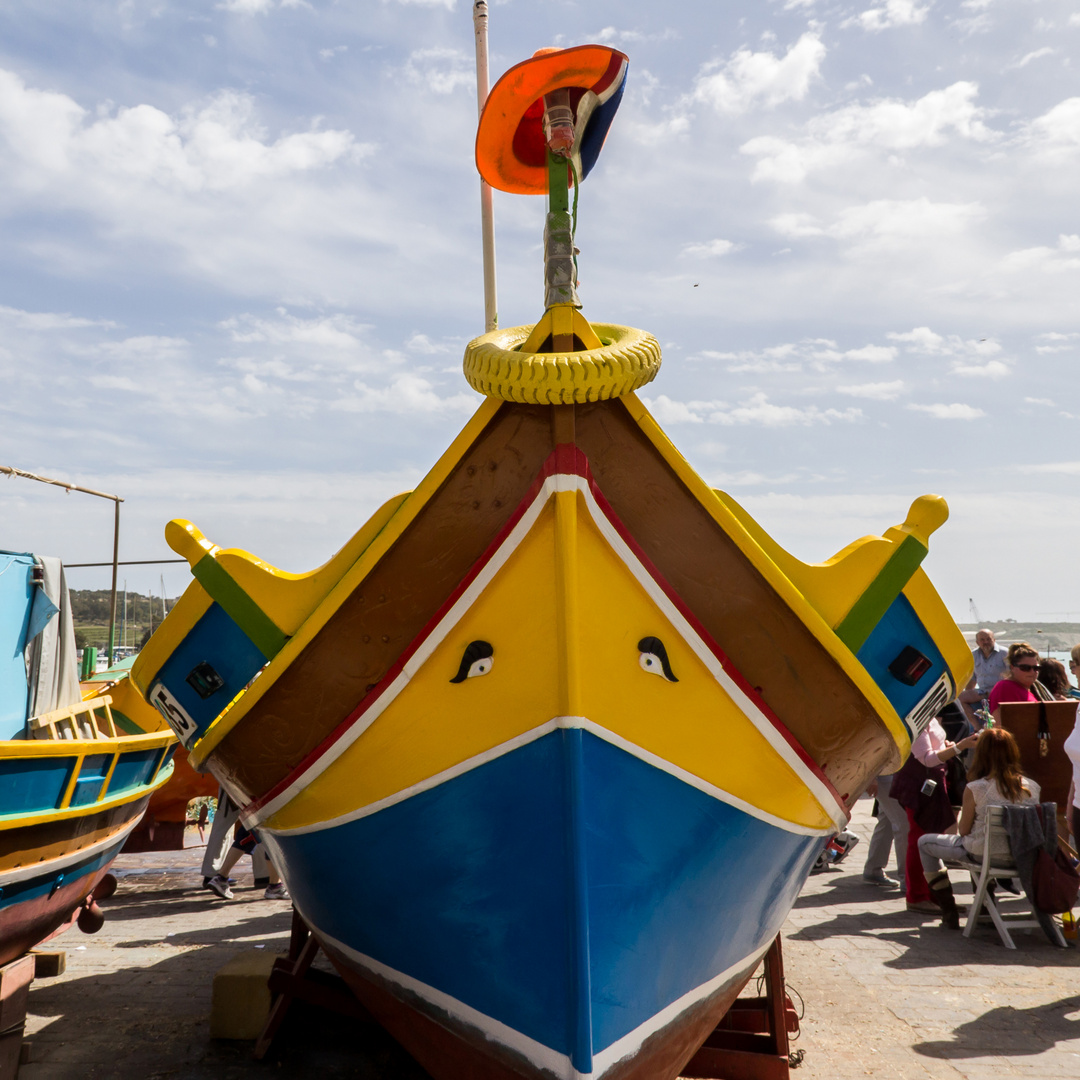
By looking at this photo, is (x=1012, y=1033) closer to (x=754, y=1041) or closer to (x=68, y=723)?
(x=754, y=1041)

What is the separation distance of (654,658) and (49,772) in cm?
303

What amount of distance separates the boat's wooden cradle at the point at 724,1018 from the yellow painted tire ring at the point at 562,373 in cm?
261

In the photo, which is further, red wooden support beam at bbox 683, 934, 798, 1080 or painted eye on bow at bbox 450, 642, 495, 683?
red wooden support beam at bbox 683, 934, 798, 1080

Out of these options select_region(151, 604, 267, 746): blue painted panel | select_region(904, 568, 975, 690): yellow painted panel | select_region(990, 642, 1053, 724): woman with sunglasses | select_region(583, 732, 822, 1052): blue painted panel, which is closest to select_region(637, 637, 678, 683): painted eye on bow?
select_region(583, 732, 822, 1052): blue painted panel

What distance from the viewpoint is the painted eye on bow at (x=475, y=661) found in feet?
9.48

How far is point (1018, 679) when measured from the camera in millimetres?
6820

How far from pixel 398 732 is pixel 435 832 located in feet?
1.15

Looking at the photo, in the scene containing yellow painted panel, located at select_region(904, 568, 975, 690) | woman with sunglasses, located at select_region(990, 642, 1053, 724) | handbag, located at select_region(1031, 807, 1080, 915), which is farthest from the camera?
woman with sunglasses, located at select_region(990, 642, 1053, 724)

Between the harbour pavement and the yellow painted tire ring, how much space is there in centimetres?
309

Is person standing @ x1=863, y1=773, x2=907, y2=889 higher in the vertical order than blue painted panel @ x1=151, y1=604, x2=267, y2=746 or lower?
lower

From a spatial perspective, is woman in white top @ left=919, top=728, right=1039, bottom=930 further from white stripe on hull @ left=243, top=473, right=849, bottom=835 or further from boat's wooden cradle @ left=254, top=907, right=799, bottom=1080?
white stripe on hull @ left=243, top=473, right=849, bottom=835

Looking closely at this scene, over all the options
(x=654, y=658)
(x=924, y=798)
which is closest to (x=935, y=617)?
(x=654, y=658)

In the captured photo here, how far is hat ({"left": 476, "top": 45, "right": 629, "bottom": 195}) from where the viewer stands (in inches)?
120

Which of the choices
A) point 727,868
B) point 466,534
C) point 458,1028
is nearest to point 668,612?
point 466,534
